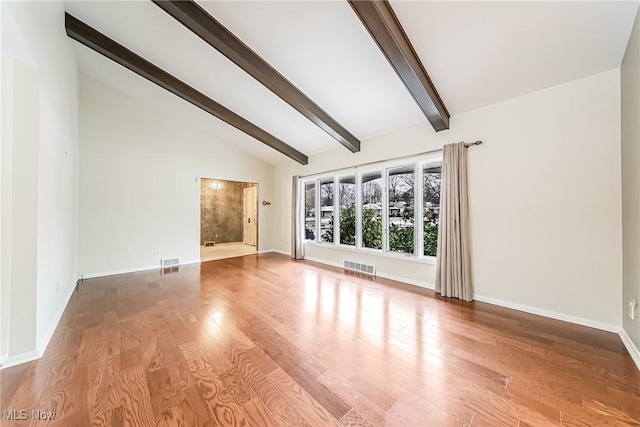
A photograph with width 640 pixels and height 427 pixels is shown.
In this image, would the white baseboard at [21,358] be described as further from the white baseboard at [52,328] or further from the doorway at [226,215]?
the doorway at [226,215]

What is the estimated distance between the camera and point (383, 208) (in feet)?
15.1

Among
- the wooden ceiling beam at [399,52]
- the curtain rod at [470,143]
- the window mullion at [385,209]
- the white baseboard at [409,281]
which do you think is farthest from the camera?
the window mullion at [385,209]

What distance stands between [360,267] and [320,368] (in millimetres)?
3128

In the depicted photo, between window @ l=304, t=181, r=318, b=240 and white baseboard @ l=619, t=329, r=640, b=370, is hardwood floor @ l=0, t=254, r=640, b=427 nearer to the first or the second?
white baseboard @ l=619, t=329, r=640, b=370

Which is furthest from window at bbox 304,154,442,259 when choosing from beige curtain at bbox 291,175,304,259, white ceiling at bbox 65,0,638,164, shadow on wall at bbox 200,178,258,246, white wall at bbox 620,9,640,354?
shadow on wall at bbox 200,178,258,246

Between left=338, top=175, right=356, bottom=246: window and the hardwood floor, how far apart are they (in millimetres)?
2186

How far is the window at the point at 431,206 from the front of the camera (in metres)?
3.90

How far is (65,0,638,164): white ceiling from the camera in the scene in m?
2.15

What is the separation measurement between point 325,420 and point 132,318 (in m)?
2.57

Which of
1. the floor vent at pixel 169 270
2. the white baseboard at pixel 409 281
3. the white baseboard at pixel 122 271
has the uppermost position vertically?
the white baseboard at pixel 122 271

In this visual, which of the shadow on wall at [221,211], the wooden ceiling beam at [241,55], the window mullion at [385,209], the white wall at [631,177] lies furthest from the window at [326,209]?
the white wall at [631,177]

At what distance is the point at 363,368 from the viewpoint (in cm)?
187

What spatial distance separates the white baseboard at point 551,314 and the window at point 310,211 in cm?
384

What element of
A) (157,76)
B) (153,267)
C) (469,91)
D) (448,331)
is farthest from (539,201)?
(153,267)
